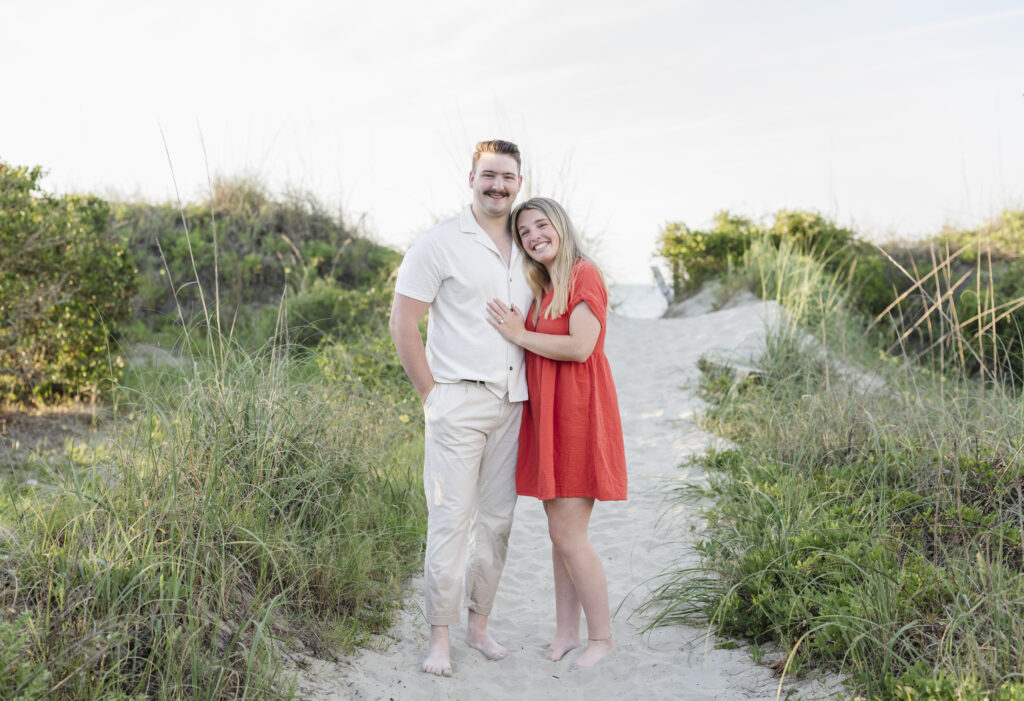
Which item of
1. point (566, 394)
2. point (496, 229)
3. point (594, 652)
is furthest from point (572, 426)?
point (594, 652)

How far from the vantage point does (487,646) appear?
3.93 meters

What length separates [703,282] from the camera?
48.2 ft

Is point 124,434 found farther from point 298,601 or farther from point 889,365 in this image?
point 889,365

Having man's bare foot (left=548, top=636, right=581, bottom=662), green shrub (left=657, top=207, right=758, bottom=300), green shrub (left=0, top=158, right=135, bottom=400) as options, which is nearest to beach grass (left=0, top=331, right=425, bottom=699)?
man's bare foot (left=548, top=636, right=581, bottom=662)

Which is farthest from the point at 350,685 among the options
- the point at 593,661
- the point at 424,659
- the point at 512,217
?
the point at 512,217

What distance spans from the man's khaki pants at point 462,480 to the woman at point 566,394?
0.11m

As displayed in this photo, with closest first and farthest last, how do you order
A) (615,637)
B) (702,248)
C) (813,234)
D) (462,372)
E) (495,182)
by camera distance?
1. (462,372)
2. (495,182)
3. (615,637)
4. (813,234)
5. (702,248)

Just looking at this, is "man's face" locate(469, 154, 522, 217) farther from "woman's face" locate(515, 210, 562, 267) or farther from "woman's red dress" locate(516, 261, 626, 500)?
"woman's red dress" locate(516, 261, 626, 500)

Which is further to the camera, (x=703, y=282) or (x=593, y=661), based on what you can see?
(x=703, y=282)

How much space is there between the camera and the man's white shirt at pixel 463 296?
3.56m

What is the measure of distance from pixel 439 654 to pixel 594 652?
750 mm

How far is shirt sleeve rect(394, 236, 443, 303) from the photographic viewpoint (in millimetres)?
3555

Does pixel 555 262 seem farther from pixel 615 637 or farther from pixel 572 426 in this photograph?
pixel 615 637

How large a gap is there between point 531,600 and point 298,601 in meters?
1.63
